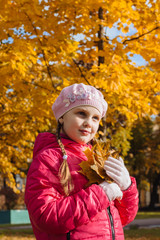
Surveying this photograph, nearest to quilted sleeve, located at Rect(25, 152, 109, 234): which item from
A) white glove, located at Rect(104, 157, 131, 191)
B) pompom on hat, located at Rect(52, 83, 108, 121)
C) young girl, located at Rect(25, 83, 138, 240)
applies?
young girl, located at Rect(25, 83, 138, 240)

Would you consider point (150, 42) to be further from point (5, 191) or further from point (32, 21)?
point (5, 191)

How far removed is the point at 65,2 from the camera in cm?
480

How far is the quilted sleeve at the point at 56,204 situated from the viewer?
1723mm

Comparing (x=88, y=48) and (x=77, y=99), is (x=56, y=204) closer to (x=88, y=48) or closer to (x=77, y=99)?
(x=77, y=99)

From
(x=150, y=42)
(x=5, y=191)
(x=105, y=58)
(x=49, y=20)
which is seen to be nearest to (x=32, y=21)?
(x=49, y=20)

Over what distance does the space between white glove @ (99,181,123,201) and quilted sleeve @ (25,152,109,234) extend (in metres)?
0.03

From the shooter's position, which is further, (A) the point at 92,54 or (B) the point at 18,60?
(A) the point at 92,54

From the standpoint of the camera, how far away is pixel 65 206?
175 cm

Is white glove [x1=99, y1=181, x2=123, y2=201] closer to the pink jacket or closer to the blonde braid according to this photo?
the pink jacket

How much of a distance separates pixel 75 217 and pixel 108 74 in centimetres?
297

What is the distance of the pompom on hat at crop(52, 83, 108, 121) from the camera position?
→ 2.07m

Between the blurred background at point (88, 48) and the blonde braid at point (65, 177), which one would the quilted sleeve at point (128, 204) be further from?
the blurred background at point (88, 48)

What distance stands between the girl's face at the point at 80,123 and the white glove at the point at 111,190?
1.14ft

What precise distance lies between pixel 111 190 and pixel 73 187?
22 centimetres
